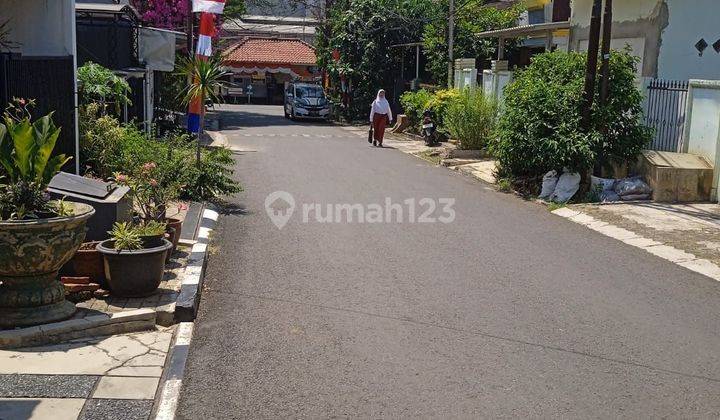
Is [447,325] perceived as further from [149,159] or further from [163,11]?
[163,11]

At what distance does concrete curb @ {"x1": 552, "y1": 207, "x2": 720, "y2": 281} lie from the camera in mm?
9492

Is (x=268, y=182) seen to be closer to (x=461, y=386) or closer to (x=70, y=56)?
(x=70, y=56)

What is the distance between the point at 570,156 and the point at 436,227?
3.68m

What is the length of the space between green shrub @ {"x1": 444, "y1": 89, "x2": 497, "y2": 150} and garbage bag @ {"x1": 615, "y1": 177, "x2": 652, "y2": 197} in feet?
21.6

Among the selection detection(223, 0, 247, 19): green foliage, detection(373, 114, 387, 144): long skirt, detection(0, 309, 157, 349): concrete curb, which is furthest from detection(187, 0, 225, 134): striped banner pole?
detection(223, 0, 247, 19): green foliage

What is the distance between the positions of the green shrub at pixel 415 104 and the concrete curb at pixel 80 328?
2039 cm

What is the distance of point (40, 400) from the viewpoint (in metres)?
5.29

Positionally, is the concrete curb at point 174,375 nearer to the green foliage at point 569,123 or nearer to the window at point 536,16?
the green foliage at point 569,123

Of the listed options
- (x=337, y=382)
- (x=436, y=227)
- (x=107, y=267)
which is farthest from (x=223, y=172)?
(x=337, y=382)

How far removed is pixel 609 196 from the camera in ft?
45.0

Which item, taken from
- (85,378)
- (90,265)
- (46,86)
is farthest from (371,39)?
(85,378)

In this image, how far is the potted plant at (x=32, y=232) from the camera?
6.23m

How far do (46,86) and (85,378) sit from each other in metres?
6.32

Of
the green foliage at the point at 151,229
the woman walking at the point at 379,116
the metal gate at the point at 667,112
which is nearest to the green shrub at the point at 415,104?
the woman walking at the point at 379,116
